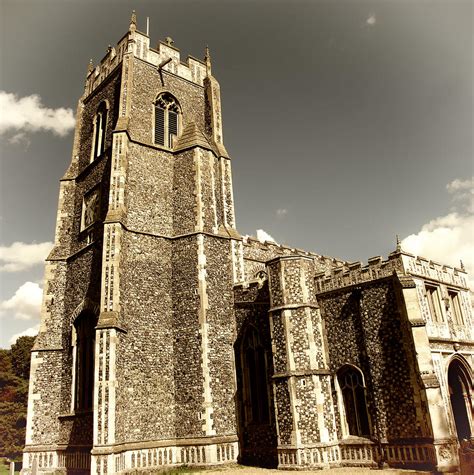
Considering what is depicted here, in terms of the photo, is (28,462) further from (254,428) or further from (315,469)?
(315,469)

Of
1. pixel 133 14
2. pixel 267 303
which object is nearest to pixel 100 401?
pixel 267 303

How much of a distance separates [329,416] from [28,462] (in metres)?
11.6

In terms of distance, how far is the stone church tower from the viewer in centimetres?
1527

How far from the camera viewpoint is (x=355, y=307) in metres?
15.3

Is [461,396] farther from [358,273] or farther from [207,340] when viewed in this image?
[207,340]

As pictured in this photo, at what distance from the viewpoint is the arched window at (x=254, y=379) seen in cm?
1622

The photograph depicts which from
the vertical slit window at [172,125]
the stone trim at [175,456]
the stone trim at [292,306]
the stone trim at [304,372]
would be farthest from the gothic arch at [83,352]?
the vertical slit window at [172,125]

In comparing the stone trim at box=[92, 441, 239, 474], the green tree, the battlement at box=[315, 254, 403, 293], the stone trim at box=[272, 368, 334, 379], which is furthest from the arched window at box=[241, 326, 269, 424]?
the green tree

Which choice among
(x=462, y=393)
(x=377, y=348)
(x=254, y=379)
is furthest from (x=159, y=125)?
(x=462, y=393)

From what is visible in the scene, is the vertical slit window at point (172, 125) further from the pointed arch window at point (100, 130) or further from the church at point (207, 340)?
the pointed arch window at point (100, 130)

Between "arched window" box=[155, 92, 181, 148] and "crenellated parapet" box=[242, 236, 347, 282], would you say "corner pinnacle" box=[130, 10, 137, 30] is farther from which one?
"crenellated parapet" box=[242, 236, 347, 282]

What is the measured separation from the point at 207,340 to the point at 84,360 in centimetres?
524

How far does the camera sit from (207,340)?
53.9ft

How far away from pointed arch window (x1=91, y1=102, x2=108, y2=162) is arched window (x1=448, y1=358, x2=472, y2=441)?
17.6 metres
